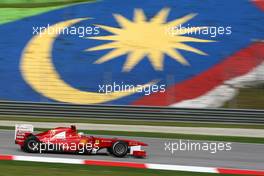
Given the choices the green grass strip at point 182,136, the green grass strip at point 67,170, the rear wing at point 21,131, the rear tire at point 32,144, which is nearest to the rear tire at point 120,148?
the rear tire at point 32,144

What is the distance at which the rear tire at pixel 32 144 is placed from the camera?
37.1 feet

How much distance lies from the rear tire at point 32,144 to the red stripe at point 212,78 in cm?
1073

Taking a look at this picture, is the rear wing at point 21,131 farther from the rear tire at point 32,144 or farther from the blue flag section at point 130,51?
the blue flag section at point 130,51

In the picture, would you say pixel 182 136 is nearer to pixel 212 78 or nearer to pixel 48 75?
pixel 212 78

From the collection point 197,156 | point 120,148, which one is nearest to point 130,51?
point 197,156

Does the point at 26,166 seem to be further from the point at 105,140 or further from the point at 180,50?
the point at 180,50

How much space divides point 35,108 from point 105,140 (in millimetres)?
9465

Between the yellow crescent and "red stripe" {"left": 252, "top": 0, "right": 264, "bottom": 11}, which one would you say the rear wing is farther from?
"red stripe" {"left": 252, "top": 0, "right": 264, "bottom": 11}

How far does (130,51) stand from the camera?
23.3 m

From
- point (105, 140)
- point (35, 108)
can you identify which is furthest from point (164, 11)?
point (105, 140)

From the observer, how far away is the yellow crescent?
22.2 m

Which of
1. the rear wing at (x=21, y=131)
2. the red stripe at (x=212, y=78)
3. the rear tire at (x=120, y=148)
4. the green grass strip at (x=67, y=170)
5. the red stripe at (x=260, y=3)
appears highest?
the red stripe at (x=260, y=3)

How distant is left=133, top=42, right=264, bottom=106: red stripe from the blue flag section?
0.04 meters

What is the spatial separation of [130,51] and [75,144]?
12.4 meters
